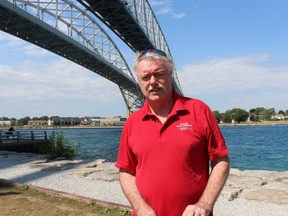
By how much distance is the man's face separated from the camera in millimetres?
2174

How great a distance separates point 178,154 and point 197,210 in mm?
296

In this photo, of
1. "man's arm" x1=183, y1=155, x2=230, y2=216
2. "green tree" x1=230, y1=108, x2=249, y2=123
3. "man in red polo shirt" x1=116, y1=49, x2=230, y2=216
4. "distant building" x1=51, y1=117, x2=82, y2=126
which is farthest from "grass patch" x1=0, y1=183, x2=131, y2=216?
"distant building" x1=51, y1=117, x2=82, y2=126

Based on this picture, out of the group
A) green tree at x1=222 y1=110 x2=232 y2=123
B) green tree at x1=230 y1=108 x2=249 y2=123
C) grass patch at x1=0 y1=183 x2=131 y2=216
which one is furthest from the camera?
green tree at x1=222 y1=110 x2=232 y2=123

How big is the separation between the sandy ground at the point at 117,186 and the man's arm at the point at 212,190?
10.8 feet

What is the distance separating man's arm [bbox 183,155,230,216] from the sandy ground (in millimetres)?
3302

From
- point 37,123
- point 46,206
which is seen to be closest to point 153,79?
point 46,206

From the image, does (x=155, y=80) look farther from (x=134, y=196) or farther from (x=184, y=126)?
(x=134, y=196)

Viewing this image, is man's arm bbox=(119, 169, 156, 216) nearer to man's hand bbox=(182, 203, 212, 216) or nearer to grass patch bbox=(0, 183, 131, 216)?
man's hand bbox=(182, 203, 212, 216)

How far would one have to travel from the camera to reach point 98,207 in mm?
5430

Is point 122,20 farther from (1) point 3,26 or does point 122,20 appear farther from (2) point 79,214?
(2) point 79,214

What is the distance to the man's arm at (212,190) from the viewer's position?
1930mm

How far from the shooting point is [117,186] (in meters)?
7.38

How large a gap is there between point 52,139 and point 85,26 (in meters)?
22.8

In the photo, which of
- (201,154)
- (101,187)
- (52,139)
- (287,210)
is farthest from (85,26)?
(201,154)
